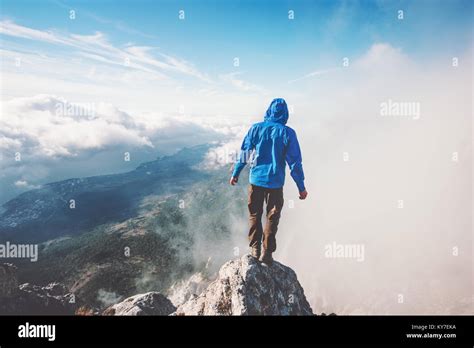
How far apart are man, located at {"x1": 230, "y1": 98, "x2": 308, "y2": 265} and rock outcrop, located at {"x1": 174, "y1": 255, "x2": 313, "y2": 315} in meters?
1.46

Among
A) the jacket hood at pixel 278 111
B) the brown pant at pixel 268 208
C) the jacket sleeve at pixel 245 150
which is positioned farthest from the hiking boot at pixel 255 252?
the jacket hood at pixel 278 111

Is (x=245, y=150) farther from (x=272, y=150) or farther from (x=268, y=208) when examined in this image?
(x=268, y=208)

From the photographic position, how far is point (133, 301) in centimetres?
1227

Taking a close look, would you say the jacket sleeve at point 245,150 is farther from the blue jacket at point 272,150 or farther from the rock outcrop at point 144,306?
the rock outcrop at point 144,306

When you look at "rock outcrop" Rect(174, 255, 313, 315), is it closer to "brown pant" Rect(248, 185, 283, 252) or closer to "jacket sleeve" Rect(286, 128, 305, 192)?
"brown pant" Rect(248, 185, 283, 252)

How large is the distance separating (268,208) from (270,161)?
1549mm

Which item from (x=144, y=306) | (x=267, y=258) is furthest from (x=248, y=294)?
(x=144, y=306)

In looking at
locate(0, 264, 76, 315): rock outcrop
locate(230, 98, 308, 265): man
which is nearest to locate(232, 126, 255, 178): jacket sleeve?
locate(230, 98, 308, 265): man
